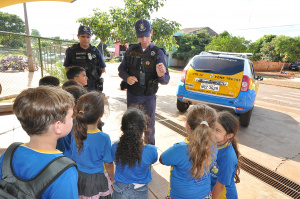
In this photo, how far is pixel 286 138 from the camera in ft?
12.9

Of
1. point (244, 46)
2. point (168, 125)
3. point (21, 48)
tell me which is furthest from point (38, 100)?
point (244, 46)

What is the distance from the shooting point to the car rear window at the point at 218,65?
12.7 feet

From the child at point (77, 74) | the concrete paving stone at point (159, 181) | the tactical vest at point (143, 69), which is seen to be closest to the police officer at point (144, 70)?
the tactical vest at point (143, 69)

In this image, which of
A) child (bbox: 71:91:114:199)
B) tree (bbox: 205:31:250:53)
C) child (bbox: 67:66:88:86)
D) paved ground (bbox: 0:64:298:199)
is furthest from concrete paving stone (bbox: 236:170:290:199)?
tree (bbox: 205:31:250:53)

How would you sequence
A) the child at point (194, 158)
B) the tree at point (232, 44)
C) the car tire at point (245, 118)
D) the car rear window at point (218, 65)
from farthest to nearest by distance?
1. the tree at point (232, 44)
2. the car tire at point (245, 118)
3. the car rear window at point (218, 65)
4. the child at point (194, 158)

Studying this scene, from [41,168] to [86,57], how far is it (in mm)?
2913

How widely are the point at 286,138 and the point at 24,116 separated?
188 inches

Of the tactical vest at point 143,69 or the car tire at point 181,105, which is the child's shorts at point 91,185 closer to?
the tactical vest at point 143,69

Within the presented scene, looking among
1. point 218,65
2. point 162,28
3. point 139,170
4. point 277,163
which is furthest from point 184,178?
point 162,28

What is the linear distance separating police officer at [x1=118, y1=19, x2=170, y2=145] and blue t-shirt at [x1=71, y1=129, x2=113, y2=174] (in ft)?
3.44

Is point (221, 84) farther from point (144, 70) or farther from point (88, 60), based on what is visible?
point (88, 60)

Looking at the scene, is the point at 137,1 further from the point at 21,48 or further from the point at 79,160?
the point at 79,160

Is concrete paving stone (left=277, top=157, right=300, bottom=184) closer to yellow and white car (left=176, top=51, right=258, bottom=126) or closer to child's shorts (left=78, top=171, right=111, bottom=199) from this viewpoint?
yellow and white car (left=176, top=51, right=258, bottom=126)

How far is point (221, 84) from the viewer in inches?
152
